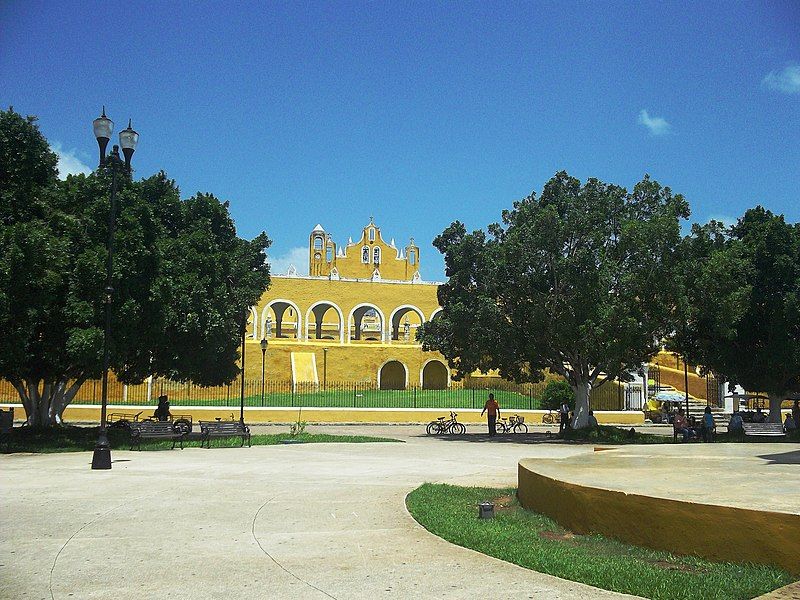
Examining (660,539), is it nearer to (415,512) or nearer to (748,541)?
(748,541)

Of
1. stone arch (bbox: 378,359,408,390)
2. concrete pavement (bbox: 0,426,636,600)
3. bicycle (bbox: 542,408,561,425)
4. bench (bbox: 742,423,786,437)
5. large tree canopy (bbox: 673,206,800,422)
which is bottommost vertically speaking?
→ bicycle (bbox: 542,408,561,425)

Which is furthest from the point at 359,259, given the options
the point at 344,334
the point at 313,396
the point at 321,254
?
the point at 313,396

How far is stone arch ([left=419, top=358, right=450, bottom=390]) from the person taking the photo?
56000 millimetres

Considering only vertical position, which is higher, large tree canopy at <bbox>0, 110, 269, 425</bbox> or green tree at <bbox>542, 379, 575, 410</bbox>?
large tree canopy at <bbox>0, 110, 269, 425</bbox>

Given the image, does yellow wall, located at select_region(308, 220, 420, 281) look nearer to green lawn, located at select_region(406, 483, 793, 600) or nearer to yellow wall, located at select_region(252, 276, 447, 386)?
yellow wall, located at select_region(252, 276, 447, 386)

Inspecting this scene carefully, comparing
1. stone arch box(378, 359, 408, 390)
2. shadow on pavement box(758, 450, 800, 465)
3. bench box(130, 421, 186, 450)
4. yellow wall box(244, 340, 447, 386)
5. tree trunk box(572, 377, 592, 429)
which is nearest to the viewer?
shadow on pavement box(758, 450, 800, 465)

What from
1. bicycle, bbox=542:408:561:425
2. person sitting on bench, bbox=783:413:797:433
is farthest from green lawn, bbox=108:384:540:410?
person sitting on bench, bbox=783:413:797:433

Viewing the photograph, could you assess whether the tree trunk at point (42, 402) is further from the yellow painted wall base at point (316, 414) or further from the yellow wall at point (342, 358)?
the yellow wall at point (342, 358)

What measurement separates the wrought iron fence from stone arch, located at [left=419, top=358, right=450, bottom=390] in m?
11.5

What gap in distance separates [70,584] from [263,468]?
8818mm

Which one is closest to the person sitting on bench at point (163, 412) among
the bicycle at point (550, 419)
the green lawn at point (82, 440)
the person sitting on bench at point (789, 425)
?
the green lawn at point (82, 440)

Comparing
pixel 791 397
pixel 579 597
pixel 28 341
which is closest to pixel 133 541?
pixel 579 597

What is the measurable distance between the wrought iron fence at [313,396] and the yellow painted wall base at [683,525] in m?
26.6

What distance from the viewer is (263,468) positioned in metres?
14.6
